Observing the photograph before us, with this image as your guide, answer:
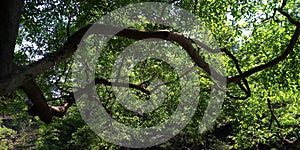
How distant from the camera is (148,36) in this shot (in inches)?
187

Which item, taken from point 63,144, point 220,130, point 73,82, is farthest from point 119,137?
point 220,130

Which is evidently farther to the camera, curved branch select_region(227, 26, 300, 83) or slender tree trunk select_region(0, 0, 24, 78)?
curved branch select_region(227, 26, 300, 83)

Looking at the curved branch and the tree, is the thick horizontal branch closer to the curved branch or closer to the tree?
the tree

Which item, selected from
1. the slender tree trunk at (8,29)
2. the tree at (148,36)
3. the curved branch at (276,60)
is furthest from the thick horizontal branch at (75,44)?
the curved branch at (276,60)

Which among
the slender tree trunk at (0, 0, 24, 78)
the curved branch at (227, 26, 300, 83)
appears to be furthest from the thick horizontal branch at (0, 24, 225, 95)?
the curved branch at (227, 26, 300, 83)

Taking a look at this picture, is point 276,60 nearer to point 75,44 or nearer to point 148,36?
point 148,36

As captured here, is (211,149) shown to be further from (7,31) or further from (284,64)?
(7,31)

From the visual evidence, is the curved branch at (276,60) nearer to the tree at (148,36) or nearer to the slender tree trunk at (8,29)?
the tree at (148,36)

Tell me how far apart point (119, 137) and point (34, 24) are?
8550 mm

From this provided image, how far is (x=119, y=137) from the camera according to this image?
44.8ft

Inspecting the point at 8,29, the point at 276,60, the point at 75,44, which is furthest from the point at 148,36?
the point at 276,60

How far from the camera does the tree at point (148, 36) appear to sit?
4737 millimetres

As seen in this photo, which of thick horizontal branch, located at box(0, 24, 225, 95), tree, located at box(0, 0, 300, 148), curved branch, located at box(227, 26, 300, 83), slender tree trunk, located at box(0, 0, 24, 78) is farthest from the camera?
curved branch, located at box(227, 26, 300, 83)

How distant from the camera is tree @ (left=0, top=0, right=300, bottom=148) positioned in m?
4.74
